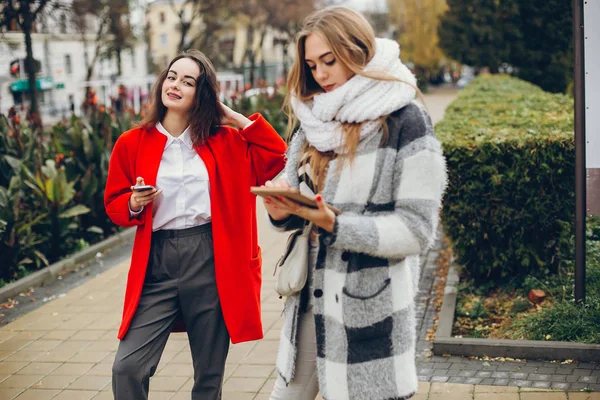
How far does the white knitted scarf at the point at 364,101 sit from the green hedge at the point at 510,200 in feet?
10.9

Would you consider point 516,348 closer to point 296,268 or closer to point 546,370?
point 546,370

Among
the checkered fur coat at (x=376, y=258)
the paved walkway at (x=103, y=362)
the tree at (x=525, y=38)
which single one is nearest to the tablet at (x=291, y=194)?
the checkered fur coat at (x=376, y=258)

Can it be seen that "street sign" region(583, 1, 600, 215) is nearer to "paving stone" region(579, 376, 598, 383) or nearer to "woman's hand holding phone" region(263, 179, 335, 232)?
"paving stone" region(579, 376, 598, 383)

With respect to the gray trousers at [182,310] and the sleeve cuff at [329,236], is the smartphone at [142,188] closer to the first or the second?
the gray trousers at [182,310]

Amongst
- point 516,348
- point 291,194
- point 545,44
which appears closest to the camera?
point 291,194

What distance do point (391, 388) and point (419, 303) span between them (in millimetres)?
3724

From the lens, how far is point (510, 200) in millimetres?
5809

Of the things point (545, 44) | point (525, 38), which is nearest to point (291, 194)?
point (545, 44)

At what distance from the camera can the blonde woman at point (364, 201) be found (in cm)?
250

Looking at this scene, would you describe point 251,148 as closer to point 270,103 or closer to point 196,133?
point 196,133

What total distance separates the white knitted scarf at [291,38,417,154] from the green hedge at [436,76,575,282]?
332cm

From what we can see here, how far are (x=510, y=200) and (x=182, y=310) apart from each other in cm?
325

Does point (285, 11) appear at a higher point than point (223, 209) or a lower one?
lower

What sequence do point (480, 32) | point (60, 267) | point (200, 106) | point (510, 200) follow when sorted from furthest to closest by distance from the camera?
point (480, 32), point (60, 267), point (510, 200), point (200, 106)
